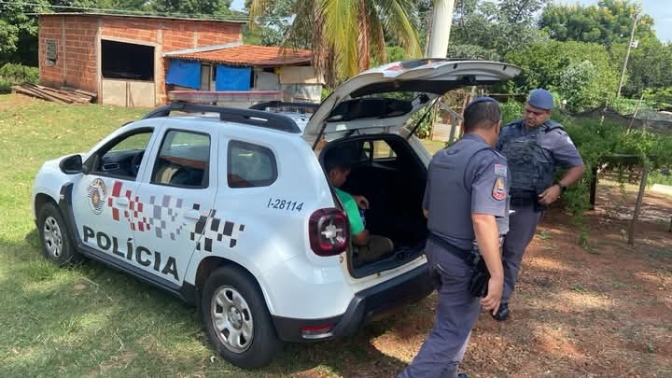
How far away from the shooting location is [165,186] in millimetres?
3557

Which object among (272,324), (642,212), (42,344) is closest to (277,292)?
(272,324)

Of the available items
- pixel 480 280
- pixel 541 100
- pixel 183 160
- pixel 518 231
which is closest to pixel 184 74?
pixel 183 160

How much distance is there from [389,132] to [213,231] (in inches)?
55.1

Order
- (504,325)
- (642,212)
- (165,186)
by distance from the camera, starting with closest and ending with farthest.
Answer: (165,186), (504,325), (642,212)

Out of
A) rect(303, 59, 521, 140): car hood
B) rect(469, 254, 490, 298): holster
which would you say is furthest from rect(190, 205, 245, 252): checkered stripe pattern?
rect(469, 254, 490, 298): holster

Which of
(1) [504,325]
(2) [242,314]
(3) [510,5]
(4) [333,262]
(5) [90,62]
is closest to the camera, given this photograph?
(4) [333,262]

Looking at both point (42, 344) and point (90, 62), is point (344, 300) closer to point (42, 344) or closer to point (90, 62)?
point (42, 344)

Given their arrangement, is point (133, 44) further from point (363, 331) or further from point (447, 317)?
point (447, 317)

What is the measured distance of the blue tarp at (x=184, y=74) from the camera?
64.6ft

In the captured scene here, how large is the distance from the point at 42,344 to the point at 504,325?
3.28m

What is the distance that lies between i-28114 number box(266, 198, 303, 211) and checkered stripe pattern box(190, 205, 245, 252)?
226 mm

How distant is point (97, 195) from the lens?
4.07 metres

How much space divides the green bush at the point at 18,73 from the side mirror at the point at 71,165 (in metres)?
26.8

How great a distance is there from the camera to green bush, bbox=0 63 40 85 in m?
27.0
